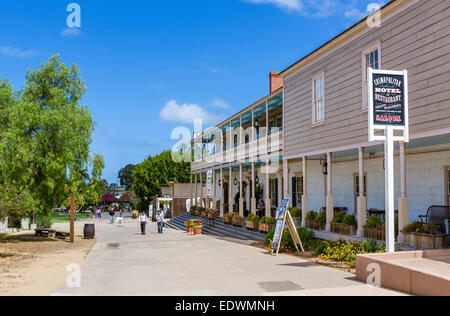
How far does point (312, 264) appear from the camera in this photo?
1112cm

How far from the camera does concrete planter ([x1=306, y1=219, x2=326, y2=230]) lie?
52.4ft

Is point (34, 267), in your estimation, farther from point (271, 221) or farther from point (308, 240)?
point (271, 221)

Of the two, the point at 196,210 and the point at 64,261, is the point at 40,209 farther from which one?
the point at 196,210

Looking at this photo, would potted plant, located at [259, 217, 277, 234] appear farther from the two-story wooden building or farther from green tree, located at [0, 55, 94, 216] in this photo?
green tree, located at [0, 55, 94, 216]

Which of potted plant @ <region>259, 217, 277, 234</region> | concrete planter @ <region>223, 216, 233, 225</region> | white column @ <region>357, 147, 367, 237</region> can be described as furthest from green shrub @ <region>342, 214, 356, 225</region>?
concrete planter @ <region>223, 216, 233, 225</region>

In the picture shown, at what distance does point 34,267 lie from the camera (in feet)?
39.1

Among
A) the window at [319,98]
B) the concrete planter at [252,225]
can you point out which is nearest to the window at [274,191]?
the concrete planter at [252,225]

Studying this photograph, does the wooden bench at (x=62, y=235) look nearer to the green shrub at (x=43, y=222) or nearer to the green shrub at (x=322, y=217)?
the green shrub at (x=43, y=222)

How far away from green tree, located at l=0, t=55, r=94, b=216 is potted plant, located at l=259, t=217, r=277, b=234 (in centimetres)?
969

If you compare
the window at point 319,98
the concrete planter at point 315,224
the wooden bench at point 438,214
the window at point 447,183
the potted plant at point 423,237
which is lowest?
the concrete planter at point 315,224

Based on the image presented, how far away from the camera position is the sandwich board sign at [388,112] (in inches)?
365

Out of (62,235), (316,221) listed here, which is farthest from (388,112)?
(62,235)

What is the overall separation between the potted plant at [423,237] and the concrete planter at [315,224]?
489cm
